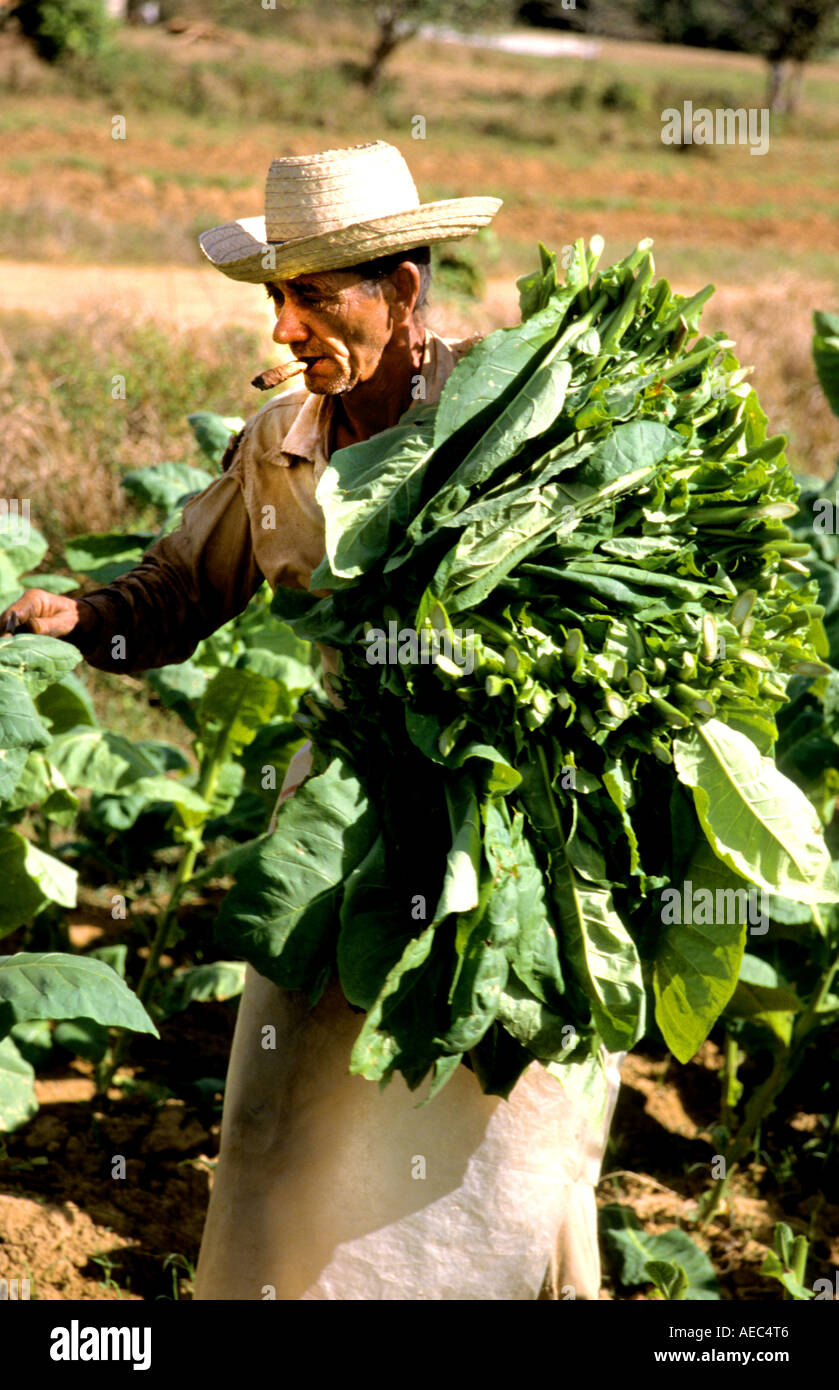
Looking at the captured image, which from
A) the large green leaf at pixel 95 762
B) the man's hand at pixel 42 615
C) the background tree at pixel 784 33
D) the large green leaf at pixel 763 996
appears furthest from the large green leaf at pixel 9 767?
the background tree at pixel 784 33

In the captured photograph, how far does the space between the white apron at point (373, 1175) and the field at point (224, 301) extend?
60 cm

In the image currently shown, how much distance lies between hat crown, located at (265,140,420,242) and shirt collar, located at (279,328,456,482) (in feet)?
0.80

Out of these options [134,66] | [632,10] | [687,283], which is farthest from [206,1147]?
[632,10]

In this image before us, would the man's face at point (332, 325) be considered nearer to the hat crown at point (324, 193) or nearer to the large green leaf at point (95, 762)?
the hat crown at point (324, 193)

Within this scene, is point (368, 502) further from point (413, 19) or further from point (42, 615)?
point (413, 19)

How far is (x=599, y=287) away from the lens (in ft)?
6.89

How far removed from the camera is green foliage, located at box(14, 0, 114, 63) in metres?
24.4

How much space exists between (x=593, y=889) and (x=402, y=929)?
28 centimetres

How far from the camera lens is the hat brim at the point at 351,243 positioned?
7.00ft

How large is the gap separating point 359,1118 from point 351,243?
1.34 metres

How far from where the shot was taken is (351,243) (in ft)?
7.02

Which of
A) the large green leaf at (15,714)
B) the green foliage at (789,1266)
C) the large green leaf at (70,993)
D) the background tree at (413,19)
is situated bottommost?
the green foliage at (789,1266)

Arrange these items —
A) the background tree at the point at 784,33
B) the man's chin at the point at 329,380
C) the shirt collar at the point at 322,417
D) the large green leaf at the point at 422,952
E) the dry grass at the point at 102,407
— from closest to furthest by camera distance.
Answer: the large green leaf at the point at 422,952 → the man's chin at the point at 329,380 → the shirt collar at the point at 322,417 → the dry grass at the point at 102,407 → the background tree at the point at 784,33
